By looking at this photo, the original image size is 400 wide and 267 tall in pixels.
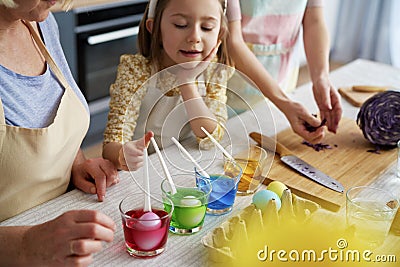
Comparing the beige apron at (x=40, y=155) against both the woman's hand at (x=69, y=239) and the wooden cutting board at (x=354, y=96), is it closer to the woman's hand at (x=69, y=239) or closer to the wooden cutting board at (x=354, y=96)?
the woman's hand at (x=69, y=239)

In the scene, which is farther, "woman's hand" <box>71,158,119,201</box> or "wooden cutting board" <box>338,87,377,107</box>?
"wooden cutting board" <box>338,87,377,107</box>

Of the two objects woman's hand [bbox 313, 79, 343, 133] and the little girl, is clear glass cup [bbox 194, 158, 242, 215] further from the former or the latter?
woman's hand [bbox 313, 79, 343, 133]

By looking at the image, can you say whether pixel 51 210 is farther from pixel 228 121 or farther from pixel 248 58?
pixel 248 58

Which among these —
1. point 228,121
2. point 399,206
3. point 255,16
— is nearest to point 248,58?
point 255,16

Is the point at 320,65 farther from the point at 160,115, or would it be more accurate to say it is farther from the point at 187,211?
the point at 187,211

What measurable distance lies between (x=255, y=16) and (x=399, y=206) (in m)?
0.79

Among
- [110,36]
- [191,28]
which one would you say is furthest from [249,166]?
[110,36]

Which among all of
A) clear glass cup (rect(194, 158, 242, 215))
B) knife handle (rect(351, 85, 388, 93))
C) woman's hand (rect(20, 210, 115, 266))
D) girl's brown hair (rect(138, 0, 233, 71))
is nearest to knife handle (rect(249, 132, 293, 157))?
clear glass cup (rect(194, 158, 242, 215))

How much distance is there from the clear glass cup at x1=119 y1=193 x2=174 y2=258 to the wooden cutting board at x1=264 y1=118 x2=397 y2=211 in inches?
13.1

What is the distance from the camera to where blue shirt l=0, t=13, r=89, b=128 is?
1020 mm

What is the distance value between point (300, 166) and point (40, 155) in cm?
55

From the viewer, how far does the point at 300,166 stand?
1253 mm

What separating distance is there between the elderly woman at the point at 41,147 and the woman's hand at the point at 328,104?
60 centimetres

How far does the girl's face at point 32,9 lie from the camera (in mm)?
948
